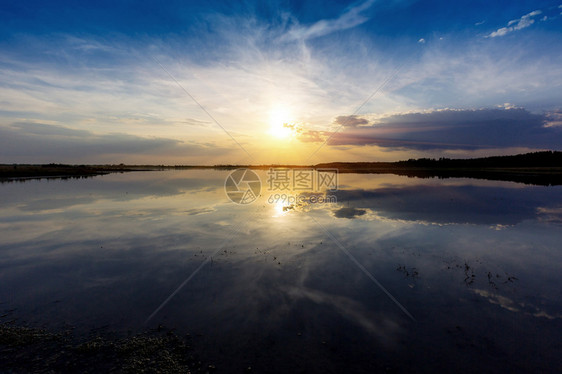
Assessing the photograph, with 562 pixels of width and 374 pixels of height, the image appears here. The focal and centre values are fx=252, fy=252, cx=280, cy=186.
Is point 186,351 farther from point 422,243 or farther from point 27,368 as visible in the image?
point 422,243

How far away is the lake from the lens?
6.91 m

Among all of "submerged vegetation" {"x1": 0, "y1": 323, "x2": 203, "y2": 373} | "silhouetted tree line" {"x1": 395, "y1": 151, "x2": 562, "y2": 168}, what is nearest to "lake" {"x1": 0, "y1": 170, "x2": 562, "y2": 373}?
"submerged vegetation" {"x1": 0, "y1": 323, "x2": 203, "y2": 373}

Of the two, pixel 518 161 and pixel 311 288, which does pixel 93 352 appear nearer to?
pixel 311 288

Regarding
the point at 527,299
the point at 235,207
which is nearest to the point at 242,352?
the point at 527,299

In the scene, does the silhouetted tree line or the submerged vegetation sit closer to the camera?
the submerged vegetation

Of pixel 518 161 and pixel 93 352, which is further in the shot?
pixel 518 161

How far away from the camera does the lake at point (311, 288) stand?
6.91 meters

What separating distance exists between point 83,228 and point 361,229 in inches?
826

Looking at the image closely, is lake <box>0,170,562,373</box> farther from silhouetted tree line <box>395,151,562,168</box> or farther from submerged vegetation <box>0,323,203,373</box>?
silhouetted tree line <box>395,151,562,168</box>

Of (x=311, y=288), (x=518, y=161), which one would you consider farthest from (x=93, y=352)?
(x=518, y=161)

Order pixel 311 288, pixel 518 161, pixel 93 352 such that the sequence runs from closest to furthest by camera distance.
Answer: pixel 93 352 < pixel 311 288 < pixel 518 161

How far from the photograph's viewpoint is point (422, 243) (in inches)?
611

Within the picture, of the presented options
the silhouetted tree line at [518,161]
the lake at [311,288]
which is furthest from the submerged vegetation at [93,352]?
the silhouetted tree line at [518,161]

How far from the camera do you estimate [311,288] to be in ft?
33.8
